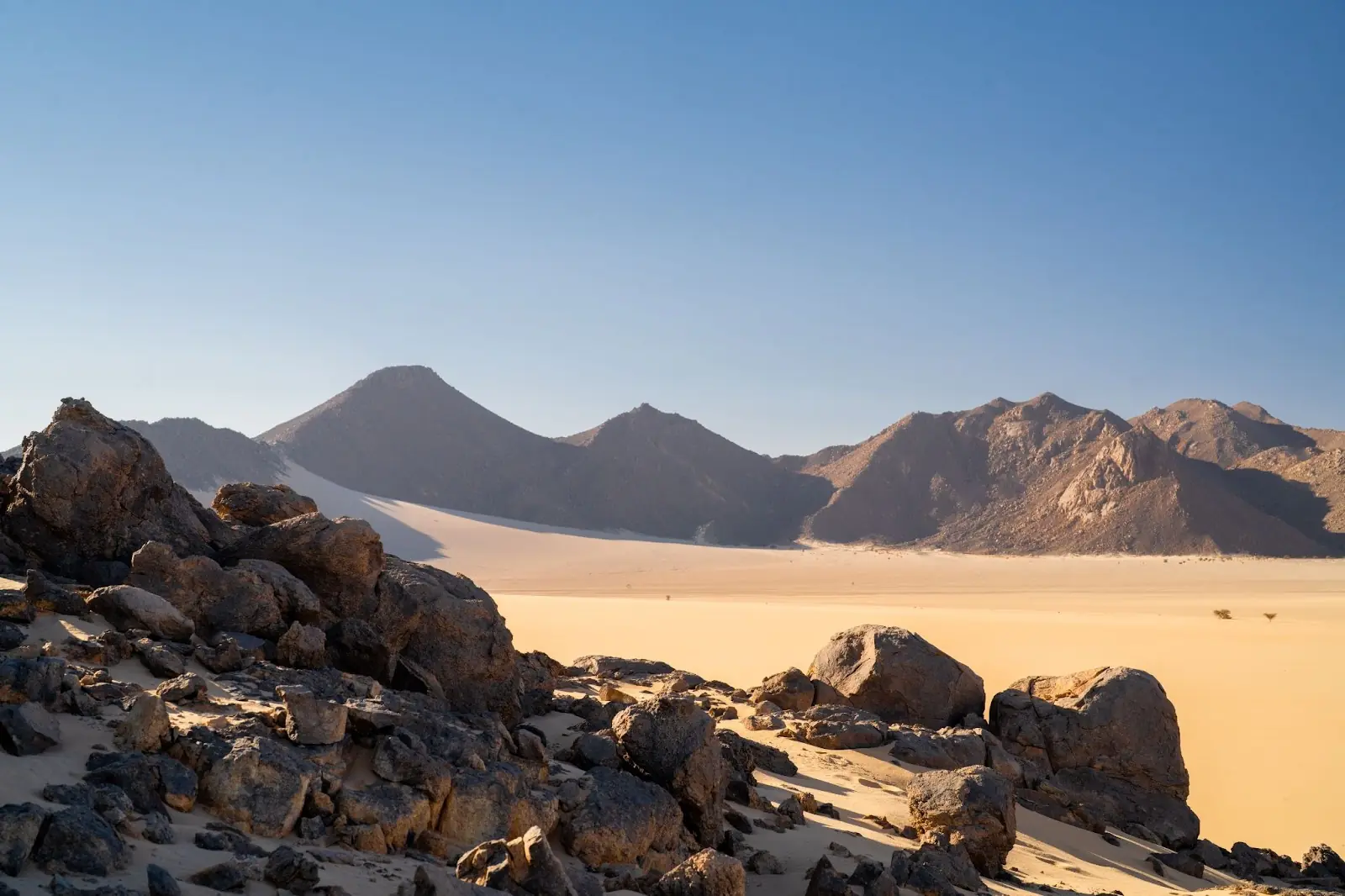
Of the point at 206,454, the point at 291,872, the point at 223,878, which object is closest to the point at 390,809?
the point at 291,872

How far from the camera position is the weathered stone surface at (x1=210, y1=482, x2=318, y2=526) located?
9656 mm

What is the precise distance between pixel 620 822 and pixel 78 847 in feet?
9.64

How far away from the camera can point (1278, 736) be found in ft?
53.0

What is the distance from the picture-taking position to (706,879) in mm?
5078

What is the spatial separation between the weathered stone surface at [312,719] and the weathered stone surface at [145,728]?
0.61m

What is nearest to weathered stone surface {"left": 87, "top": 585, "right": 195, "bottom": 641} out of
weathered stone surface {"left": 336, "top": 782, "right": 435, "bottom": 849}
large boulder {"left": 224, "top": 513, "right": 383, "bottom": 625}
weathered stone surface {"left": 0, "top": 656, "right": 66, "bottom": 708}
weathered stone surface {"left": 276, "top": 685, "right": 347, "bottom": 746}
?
weathered stone surface {"left": 0, "top": 656, "right": 66, "bottom": 708}

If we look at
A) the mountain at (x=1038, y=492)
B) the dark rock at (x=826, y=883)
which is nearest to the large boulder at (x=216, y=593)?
the dark rock at (x=826, y=883)

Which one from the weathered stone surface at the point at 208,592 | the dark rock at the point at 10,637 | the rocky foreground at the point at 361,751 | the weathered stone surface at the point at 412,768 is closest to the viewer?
the rocky foreground at the point at 361,751

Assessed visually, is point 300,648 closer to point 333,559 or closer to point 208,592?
point 208,592

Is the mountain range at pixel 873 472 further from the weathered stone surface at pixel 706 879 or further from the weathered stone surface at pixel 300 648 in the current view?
the weathered stone surface at pixel 706 879

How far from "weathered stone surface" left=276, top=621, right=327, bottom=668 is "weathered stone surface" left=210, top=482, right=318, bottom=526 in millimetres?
Result: 3079

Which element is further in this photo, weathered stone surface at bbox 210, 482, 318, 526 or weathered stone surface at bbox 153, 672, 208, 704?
weathered stone surface at bbox 210, 482, 318, 526

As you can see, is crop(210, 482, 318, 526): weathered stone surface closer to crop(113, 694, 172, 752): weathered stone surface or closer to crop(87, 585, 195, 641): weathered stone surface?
crop(87, 585, 195, 641): weathered stone surface

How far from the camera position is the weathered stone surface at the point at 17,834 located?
11.6 ft
